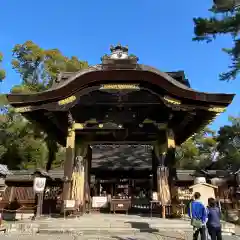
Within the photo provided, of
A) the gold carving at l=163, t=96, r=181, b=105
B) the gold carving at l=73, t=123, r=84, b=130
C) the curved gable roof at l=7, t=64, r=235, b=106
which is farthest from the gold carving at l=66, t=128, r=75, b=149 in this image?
the gold carving at l=163, t=96, r=181, b=105

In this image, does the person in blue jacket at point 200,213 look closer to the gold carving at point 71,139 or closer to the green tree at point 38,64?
the gold carving at point 71,139

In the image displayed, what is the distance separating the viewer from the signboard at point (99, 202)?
16.0 metres

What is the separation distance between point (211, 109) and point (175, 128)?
1.97 m

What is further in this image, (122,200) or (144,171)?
(144,171)

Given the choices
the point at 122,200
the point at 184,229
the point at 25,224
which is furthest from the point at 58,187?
the point at 184,229

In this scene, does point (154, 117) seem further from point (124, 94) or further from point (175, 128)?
point (124, 94)

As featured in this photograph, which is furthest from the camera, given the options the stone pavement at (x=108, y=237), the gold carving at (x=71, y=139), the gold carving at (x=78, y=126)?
the gold carving at (x=78, y=126)

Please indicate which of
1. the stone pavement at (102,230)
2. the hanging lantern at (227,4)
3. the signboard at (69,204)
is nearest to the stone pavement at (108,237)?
the stone pavement at (102,230)

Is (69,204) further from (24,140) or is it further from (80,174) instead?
(24,140)

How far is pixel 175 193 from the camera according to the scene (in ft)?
39.8

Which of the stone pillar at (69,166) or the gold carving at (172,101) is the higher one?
the gold carving at (172,101)

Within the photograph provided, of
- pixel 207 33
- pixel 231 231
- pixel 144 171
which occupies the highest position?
pixel 207 33

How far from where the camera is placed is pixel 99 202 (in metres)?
16.1

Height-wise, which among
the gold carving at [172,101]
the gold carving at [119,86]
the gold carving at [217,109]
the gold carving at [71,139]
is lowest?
the gold carving at [71,139]
